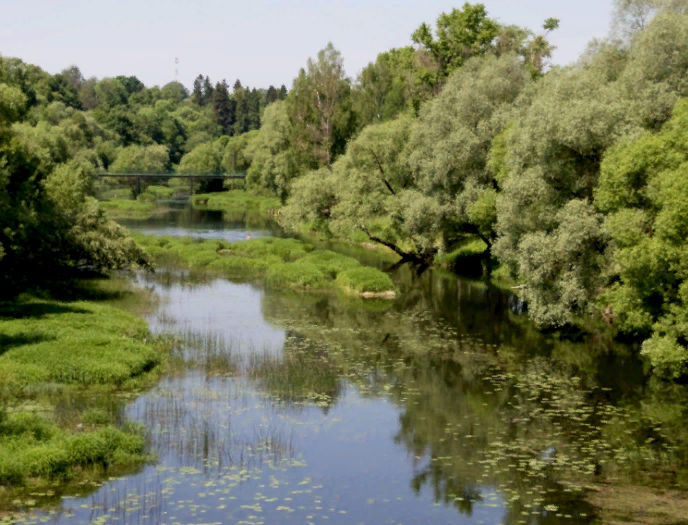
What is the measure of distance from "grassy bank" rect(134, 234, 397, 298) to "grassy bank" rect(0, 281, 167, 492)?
14688 mm

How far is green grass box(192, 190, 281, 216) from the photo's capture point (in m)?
111

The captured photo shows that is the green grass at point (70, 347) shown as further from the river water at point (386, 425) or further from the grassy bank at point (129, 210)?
the grassy bank at point (129, 210)

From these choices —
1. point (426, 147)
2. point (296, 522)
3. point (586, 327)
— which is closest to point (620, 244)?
point (586, 327)

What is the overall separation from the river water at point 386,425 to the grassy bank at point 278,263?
7845 millimetres

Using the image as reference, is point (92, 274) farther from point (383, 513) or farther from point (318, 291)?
point (383, 513)

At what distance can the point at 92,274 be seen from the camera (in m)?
49.2

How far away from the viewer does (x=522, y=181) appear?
37844 mm

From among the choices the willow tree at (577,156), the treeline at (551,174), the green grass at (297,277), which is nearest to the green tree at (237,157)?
the treeline at (551,174)

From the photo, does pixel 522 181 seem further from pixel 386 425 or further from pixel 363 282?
pixel 386 425

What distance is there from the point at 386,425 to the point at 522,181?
57.8 ft

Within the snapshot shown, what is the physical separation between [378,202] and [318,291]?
15757 millimetres

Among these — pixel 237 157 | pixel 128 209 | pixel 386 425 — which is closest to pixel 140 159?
pixel 237 157

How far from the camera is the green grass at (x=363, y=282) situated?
4709cm

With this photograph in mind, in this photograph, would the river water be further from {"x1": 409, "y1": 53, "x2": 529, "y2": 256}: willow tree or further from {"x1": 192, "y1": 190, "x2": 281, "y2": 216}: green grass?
{"x1": 192, "y1": 190, "x2": 281, "y2": 216}: green grass
